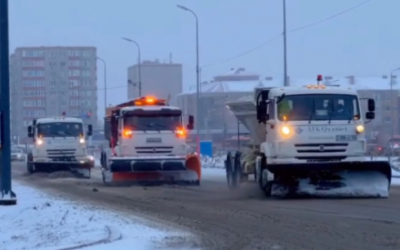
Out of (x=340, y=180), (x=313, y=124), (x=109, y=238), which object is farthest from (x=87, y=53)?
(x=109, y=238)

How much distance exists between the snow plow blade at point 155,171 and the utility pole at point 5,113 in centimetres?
1003

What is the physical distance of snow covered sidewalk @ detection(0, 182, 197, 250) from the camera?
13.4 metres

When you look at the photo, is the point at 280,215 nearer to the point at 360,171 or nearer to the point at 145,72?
the point at 360,171

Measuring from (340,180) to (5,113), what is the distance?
8171 millimetres

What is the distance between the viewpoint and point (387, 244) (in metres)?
12.8

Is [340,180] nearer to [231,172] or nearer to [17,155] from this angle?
[231,172]

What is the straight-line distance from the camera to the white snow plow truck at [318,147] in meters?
21.5

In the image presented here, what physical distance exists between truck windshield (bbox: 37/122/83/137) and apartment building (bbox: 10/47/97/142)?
89.1 meters

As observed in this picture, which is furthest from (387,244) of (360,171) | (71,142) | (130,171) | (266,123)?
(71,142)

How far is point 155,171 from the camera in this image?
2909 cm

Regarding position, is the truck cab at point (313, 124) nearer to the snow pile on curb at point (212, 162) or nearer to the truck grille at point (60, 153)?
the truck grille at point (60, 153)

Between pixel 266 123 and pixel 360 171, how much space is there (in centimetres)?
279

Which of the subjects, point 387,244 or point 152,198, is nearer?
point 387,244

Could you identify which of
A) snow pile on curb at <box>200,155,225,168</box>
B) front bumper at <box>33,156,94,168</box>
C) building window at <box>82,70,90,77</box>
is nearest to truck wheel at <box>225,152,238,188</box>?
front bumper at <box>33,156,94,168</box>
